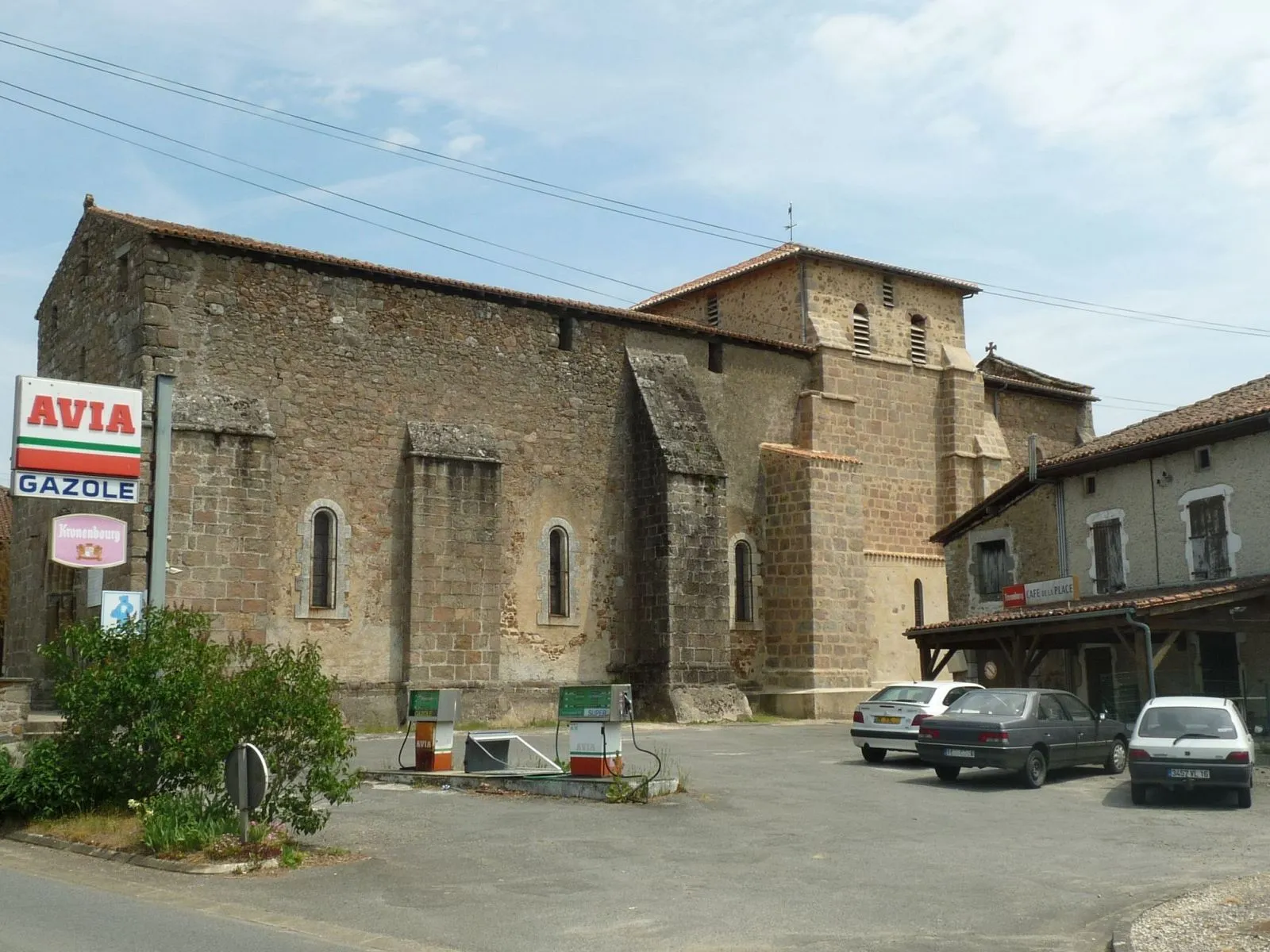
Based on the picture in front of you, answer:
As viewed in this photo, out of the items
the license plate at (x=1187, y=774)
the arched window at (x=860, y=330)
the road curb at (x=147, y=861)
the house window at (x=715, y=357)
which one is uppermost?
the arched window at (x=860, y=330)

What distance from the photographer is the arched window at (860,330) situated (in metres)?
31.2

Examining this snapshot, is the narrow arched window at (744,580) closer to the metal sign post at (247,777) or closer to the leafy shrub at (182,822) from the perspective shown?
the leafy shrub at (182,822)

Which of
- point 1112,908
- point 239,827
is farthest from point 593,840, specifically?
point 1112,908

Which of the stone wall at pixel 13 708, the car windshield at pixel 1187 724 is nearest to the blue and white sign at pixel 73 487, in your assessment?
the stone wall at pixel 13 708

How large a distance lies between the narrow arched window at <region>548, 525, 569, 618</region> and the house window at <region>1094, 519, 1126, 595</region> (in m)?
10.0

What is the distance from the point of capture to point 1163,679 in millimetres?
20953

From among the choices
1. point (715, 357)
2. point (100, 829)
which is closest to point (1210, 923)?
point (100, 829)

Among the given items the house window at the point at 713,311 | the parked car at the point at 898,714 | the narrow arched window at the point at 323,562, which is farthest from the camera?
the house window at the point at 713,311

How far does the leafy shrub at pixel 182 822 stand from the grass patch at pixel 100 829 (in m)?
0.13

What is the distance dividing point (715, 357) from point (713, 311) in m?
5.40

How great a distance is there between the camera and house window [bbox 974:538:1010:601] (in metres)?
25.7

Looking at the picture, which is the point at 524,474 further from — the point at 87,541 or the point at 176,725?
the point at 176,725

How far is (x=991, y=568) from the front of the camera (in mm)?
25984

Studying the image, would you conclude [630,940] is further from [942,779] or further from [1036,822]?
[942,779]
